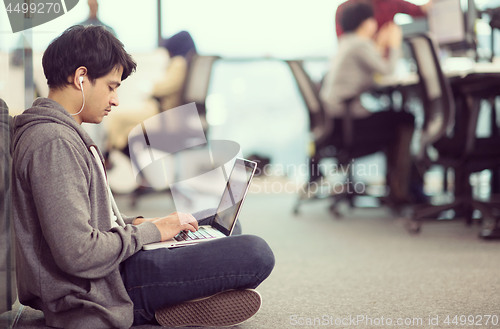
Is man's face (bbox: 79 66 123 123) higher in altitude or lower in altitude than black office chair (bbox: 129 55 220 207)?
higher

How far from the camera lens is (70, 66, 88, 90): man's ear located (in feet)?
3.77

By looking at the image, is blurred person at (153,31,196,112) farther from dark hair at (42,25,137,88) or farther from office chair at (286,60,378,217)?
dark hair at (42,25,137,88)

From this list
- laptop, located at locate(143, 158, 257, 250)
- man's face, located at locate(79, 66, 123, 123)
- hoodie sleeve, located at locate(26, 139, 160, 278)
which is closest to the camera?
hoodie sleeve, located at locate(26, 139, 160, 278)

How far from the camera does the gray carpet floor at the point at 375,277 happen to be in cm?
139

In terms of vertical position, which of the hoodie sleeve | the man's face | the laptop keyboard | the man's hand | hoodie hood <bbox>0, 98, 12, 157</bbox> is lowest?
the laptop keyboard

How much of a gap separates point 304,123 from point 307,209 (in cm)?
158

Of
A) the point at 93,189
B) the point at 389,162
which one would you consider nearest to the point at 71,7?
the point at 93,189

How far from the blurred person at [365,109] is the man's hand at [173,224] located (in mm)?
2251

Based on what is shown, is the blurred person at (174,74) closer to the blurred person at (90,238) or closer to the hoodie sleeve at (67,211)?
the blurred person at (90,238)

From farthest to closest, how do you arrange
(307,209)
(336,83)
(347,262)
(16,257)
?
1. (307,209)
2. (336,83)
3. (347,262)
4. (16,257)

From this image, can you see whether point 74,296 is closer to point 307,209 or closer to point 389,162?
point 389,162

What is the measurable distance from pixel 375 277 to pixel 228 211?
721 millimetres

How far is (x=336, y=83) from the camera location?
3465 mm

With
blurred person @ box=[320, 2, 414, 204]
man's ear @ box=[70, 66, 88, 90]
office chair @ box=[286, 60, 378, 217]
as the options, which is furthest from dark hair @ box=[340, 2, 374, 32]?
man's ear @ box=[70, 66, 88, 90]
